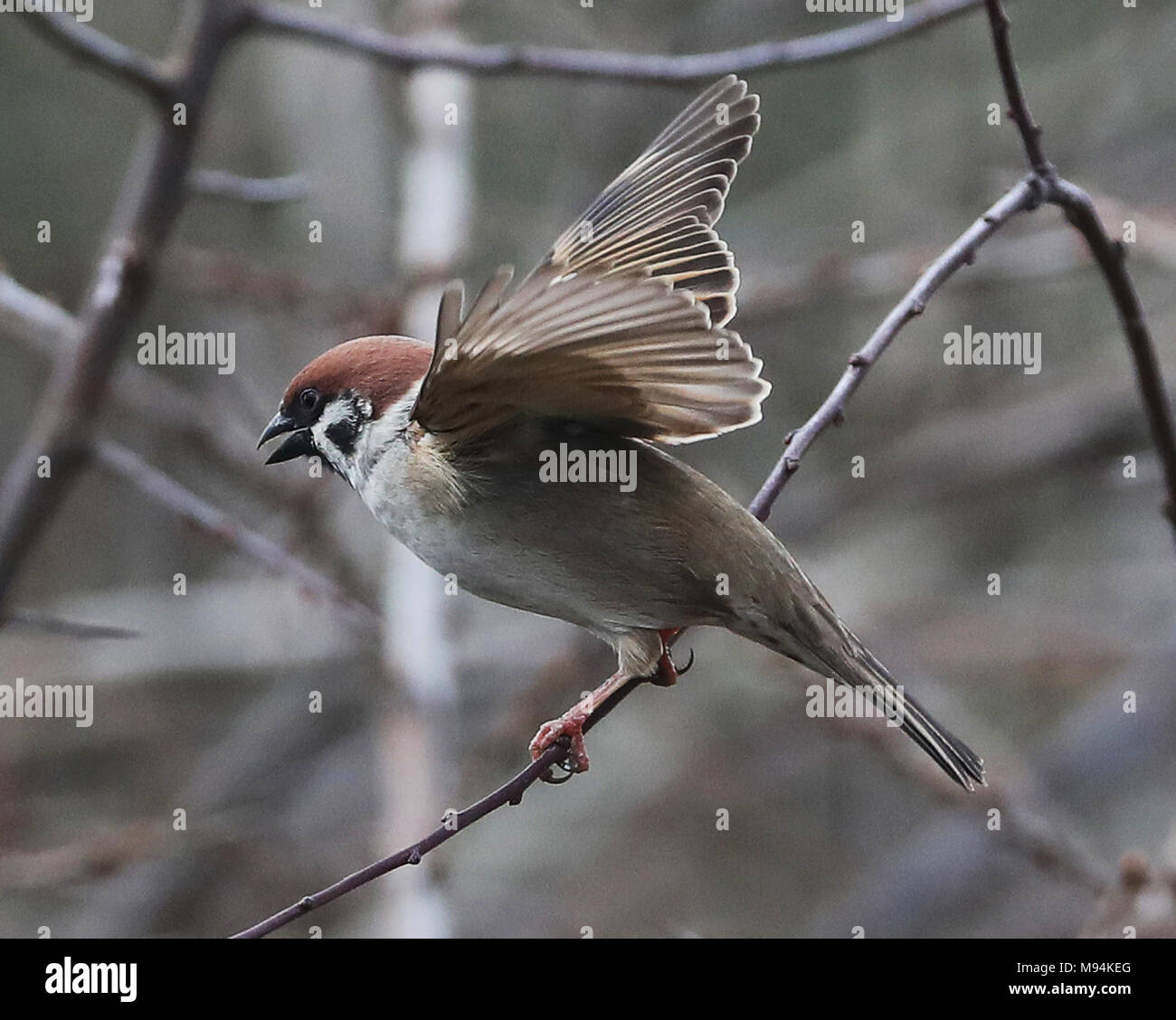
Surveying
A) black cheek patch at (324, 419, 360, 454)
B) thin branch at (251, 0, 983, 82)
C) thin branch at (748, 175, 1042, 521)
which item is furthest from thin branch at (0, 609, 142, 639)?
thin branch at (251, 0, 983, 82)

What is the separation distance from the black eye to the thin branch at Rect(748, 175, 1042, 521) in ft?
3.85

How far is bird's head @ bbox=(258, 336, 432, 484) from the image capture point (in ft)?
11.3

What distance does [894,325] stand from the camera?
9.58 feet

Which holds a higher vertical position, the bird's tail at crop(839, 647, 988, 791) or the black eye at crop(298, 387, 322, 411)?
the black eye at crop(298, 387, 322, 411)

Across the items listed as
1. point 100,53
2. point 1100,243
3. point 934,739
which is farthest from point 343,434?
point 1100,243

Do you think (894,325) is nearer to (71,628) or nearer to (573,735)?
(573,735)

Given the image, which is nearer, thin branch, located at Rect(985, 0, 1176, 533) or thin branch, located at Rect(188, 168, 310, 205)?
thin branch, located at Rect(985, 0, 1176, 533)

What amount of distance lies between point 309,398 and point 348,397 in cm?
11

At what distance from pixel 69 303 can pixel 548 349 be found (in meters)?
5.92

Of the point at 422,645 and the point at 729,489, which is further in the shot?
the point at 729,489

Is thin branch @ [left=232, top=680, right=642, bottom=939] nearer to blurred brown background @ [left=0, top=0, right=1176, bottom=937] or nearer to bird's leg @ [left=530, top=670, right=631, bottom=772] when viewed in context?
bird's leg @ [left=530, top=670, right=631, bottom=772]

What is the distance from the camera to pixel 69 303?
26.3ft
